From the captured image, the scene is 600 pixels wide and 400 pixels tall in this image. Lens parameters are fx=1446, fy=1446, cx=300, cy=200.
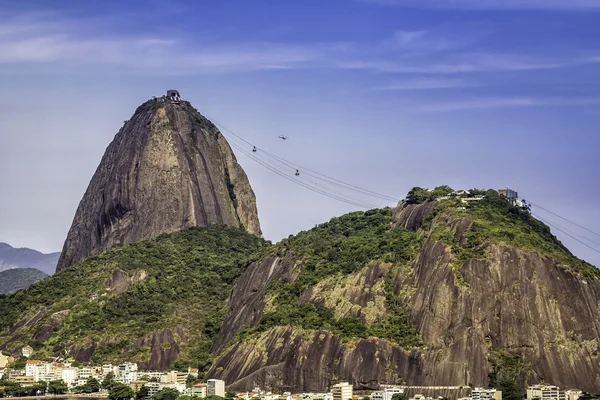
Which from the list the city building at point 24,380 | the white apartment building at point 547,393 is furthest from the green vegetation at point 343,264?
the city building at point 24,380

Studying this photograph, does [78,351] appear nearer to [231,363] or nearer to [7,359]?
[7,359]

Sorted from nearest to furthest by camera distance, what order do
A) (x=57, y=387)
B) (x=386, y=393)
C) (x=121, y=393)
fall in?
(x=386, y=393)
(x=121, y=393)
(x=57, y=387)

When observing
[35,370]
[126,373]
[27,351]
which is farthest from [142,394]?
[27,351]

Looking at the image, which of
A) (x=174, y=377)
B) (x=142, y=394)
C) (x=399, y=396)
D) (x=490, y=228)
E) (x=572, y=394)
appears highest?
(x=490, y=228)

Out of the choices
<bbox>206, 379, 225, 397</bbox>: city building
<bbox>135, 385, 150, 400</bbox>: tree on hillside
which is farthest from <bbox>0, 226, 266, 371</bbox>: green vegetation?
<bbox>206, 379, 225, 397</bbox>: city building

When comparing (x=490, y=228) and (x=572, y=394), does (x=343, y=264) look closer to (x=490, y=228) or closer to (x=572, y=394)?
(x=490, y=228)

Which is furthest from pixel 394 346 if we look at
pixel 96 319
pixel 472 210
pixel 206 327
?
pixel 96 319

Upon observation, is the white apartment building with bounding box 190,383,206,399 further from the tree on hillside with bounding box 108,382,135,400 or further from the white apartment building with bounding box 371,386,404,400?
the white apartment building with bounding box 371,386,404,400
